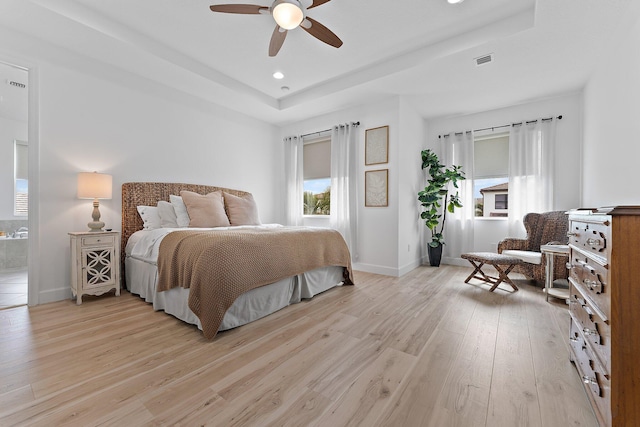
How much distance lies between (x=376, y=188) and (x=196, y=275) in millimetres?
2915

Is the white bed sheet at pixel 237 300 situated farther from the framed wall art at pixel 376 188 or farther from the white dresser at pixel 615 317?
the white dresser at pixel 615 317

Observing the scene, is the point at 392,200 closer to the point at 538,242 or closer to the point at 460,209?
the point at 460,209

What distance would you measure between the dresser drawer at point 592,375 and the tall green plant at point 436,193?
287cm

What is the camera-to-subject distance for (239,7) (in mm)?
2064

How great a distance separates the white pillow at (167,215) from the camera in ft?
11.0

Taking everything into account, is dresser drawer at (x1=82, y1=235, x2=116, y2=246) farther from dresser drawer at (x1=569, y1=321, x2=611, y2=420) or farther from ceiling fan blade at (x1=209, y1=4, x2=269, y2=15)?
dresser drawer at (x1=569, y1=321, x2=611, y2=420)

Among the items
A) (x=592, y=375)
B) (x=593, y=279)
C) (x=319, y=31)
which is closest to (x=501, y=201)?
(x=593, y=279)

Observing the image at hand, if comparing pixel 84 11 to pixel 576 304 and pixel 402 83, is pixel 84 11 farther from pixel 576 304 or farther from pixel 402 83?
pixel 576 304

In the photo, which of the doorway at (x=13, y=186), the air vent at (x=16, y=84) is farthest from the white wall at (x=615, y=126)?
the doorway at (x=13, y=186)

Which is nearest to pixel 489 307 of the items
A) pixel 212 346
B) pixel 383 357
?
pixel 383 357

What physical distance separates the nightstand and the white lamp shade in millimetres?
395

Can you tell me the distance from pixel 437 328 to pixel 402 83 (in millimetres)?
2942

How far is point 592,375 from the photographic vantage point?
4.02ft

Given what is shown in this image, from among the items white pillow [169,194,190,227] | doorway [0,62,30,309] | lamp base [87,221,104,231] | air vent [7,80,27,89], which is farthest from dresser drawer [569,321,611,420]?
air vent [7,80,27,89]
